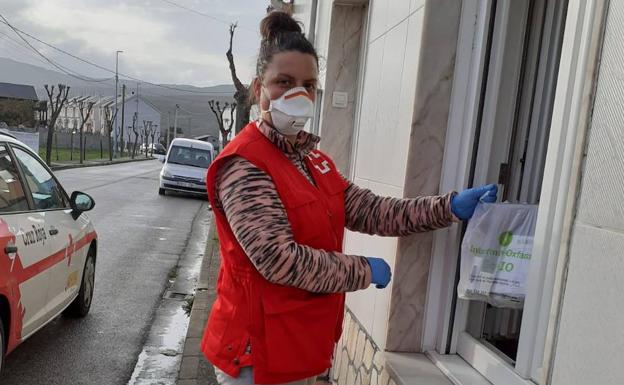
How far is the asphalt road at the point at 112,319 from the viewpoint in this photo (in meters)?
4.25

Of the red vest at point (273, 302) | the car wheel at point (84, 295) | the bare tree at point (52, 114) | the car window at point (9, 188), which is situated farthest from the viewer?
the bare tree at point (52, 114)

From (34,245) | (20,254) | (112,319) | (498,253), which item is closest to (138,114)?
(112,319)

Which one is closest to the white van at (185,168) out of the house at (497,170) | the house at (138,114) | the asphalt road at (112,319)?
the asphalt road at (112,319)

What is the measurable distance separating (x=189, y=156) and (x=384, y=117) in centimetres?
1694

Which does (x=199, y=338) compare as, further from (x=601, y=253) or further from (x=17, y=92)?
(x=17, y=92)

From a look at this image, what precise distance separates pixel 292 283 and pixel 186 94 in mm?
103609

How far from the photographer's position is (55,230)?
4.22 m

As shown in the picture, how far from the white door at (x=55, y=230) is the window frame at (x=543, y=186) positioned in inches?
118

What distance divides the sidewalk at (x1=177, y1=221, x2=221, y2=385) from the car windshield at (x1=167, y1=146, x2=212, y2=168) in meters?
11.6

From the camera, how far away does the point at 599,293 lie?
4.03 feet

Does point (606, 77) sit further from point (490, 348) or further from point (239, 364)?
point (239, 364)

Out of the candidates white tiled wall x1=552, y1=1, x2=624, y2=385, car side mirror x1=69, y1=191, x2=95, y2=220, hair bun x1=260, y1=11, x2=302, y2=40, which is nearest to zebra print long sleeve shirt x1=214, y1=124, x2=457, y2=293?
hair bun x1=260, y1=11, x2=302, y2=40

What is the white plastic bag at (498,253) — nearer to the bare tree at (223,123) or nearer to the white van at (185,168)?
the white van at (185,168)

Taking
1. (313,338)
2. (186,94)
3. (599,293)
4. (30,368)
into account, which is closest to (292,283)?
(313,338)
